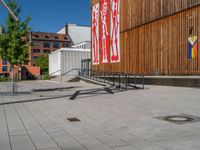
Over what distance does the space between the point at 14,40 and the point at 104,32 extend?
10.3 m

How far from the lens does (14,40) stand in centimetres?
3145

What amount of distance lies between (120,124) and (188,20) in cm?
1524

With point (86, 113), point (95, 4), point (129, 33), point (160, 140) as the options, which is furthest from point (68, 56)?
A: point (160, 140)

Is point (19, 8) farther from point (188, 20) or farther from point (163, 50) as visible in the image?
point (188, 20)

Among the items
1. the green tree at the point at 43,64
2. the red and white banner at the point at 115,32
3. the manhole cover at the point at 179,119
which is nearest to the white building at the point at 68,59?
the red and white banner at the point at 115,32

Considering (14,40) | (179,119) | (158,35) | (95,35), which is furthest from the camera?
(95,35)

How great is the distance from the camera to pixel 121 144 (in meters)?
5.32

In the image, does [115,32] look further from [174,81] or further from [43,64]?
[43,64]

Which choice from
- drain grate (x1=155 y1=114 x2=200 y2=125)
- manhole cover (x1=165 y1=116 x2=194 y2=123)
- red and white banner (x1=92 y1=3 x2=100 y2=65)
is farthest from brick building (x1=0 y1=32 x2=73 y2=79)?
manhole cover (x1=165 y1=116 x2=194 y2=123)

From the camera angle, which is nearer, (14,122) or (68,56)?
(14,122)

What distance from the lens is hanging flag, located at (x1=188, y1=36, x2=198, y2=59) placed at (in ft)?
64.7

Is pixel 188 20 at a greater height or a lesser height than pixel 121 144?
greater

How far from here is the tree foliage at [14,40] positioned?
102 ft

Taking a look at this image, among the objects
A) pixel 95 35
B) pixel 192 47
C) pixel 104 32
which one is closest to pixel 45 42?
pixel 95 35
